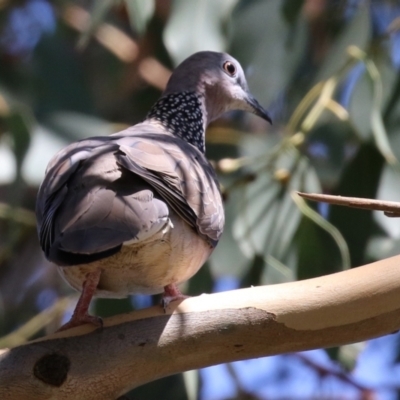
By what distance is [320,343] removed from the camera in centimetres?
267

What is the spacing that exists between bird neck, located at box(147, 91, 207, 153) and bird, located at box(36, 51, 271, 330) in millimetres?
462

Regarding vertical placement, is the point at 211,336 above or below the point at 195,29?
below

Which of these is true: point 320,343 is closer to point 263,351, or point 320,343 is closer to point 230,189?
point 263,351

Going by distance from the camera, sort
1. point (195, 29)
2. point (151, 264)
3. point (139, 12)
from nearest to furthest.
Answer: point (151, 264), point (139, 12), point (195, 29)

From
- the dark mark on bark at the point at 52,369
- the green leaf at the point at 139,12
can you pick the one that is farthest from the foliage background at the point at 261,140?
the dark mark on bark at the point at 52,369

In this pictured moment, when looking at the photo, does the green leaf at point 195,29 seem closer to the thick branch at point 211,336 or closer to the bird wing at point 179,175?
the bird wing at point 179,175

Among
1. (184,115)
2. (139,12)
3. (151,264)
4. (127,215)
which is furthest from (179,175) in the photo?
(139,12)

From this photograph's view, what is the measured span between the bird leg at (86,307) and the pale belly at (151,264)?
31 millimetres

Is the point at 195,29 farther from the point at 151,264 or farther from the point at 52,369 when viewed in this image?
the point at 52,369

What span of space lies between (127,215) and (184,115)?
63.3 inches

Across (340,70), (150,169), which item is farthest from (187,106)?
(150,169)

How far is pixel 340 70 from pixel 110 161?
6.20 ft

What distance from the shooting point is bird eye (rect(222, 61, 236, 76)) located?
4.55 m

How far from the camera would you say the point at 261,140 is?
499 centimetres
